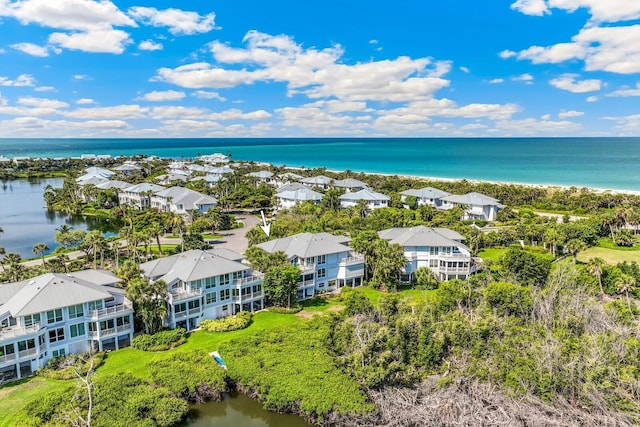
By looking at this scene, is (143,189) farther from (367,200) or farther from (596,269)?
(596,269)

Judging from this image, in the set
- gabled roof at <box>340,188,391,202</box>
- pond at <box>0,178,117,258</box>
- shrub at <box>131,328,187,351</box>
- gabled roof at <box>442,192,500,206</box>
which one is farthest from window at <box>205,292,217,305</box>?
gabled roof at <box>442,192,500,206</box>

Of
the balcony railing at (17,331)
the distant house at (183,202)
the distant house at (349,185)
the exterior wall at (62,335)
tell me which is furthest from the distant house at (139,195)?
the balcony railing at (17,331)

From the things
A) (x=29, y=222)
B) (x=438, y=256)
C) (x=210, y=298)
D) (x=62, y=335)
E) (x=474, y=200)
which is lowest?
(x=29, y=222)

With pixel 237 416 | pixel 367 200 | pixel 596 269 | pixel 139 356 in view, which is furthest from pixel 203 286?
pixel 367 200

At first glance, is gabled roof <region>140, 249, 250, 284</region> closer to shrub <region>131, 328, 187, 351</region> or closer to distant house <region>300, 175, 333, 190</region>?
shrub <region>131, 328, 187, 351</region>

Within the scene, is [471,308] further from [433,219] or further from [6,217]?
[6,217]

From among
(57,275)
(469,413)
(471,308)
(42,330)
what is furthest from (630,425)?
(57,275)

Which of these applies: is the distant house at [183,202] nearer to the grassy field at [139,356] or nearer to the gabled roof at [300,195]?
the gabled roof at [300,195]
